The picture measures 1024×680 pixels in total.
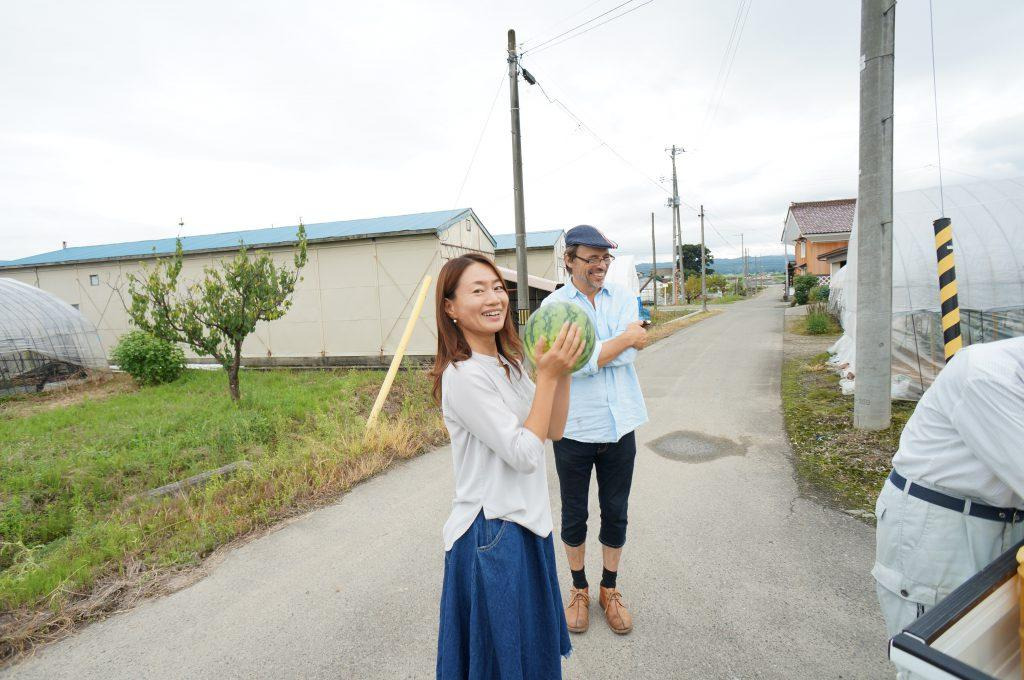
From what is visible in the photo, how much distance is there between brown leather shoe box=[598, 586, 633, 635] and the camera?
2852 mm

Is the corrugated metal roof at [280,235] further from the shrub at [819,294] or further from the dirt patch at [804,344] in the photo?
the shrub at [819,294]

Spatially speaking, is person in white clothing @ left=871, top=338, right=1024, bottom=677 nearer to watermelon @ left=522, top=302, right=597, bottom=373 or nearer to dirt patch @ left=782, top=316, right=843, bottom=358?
watermelon @ left=522, top=302, right=597, bottom=373

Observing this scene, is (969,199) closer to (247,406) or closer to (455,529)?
(455,529)

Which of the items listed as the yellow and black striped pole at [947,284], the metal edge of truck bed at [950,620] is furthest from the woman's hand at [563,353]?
the yellow and black striped pole at [947,284]

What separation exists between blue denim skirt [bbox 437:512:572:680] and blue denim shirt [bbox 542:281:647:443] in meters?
0.92

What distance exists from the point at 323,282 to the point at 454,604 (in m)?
14.3

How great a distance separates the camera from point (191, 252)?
51.7ft

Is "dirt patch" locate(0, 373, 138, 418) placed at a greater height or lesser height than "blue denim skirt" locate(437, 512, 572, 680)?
lesser

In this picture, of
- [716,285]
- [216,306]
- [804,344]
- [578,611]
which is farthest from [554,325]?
[716,285]

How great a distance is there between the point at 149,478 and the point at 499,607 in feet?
20.6

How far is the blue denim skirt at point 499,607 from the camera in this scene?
5.58 ft

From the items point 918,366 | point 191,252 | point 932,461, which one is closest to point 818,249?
point 918,366

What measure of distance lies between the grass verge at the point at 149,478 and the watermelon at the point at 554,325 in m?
3.52

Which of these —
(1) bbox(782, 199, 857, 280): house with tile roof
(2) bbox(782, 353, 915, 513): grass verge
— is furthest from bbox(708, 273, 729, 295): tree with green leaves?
(2) bbox(782, 353, 915, 513): grass verge
